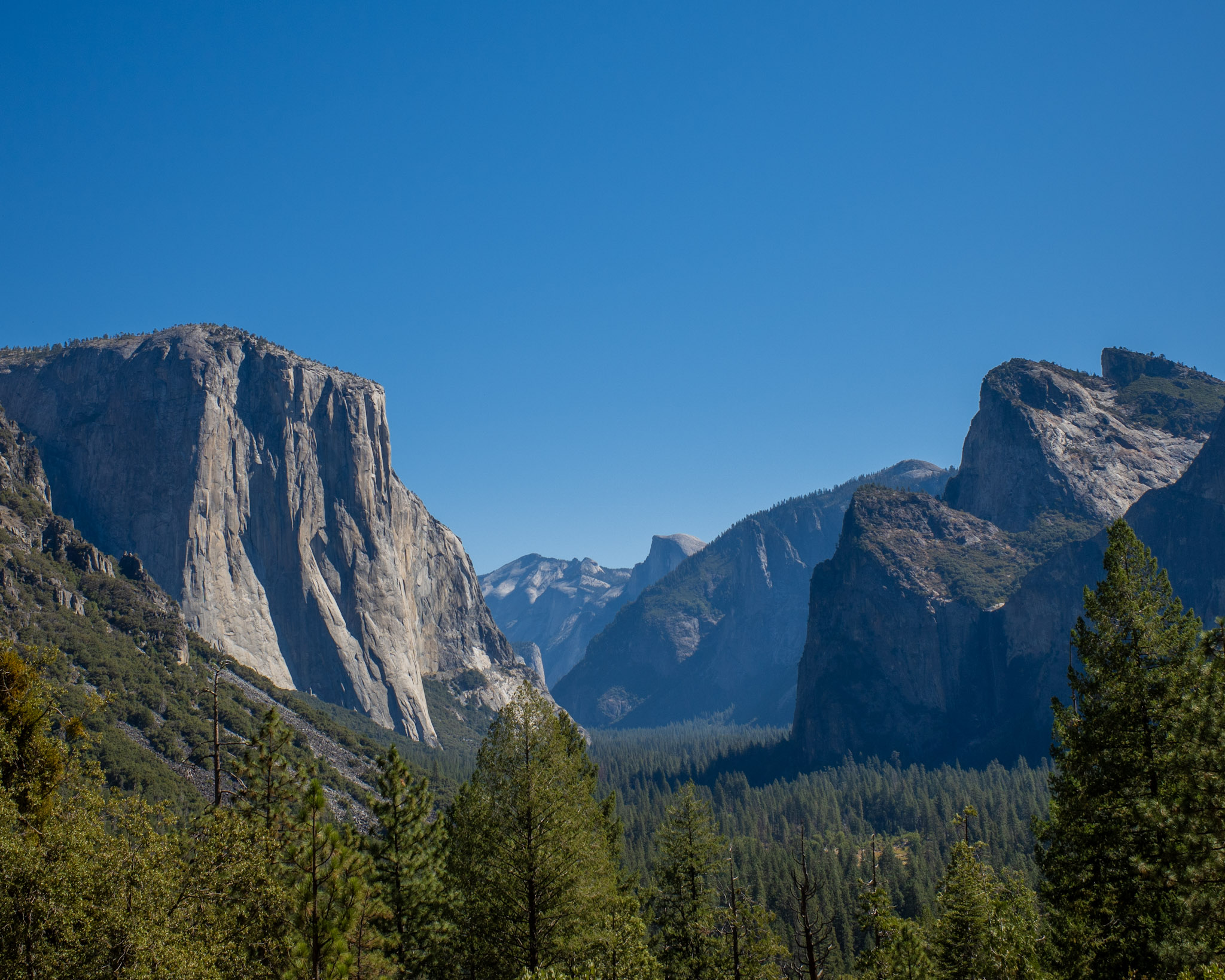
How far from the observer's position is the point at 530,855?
88.5 feet

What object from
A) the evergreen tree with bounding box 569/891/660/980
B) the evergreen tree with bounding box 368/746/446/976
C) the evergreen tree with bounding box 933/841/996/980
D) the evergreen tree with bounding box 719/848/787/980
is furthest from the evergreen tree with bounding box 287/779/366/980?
the evergreen tree with bounding box 933/841/996/980

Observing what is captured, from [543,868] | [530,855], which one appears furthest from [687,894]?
[530,855]

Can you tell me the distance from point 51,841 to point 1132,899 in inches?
1170

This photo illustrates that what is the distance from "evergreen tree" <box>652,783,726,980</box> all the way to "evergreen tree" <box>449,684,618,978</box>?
6.01m

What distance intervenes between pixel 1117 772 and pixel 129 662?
150m

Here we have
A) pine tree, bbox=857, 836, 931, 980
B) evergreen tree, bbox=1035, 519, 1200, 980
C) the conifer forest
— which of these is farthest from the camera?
pine tree, bbox=857, 836, 931, 980

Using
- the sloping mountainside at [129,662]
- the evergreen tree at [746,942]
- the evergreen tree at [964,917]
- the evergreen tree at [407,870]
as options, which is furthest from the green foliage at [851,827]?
the sloping mountainside at [129,662]

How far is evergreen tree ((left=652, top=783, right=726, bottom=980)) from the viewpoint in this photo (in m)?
33.1

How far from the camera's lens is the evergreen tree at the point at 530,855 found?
1060 inches

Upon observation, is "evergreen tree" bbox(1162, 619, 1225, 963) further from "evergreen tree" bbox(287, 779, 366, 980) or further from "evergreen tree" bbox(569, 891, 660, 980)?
"evergreen tree" bbox(287, 779, 366, 980)

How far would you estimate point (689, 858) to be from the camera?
3516cm

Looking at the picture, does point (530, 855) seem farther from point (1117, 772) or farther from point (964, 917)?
point (1117, 772)

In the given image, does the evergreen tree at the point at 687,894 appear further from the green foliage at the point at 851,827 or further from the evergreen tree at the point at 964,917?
the green foliage at the point at 851,827

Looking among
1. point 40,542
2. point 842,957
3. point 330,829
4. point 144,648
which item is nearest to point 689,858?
point 330,829
